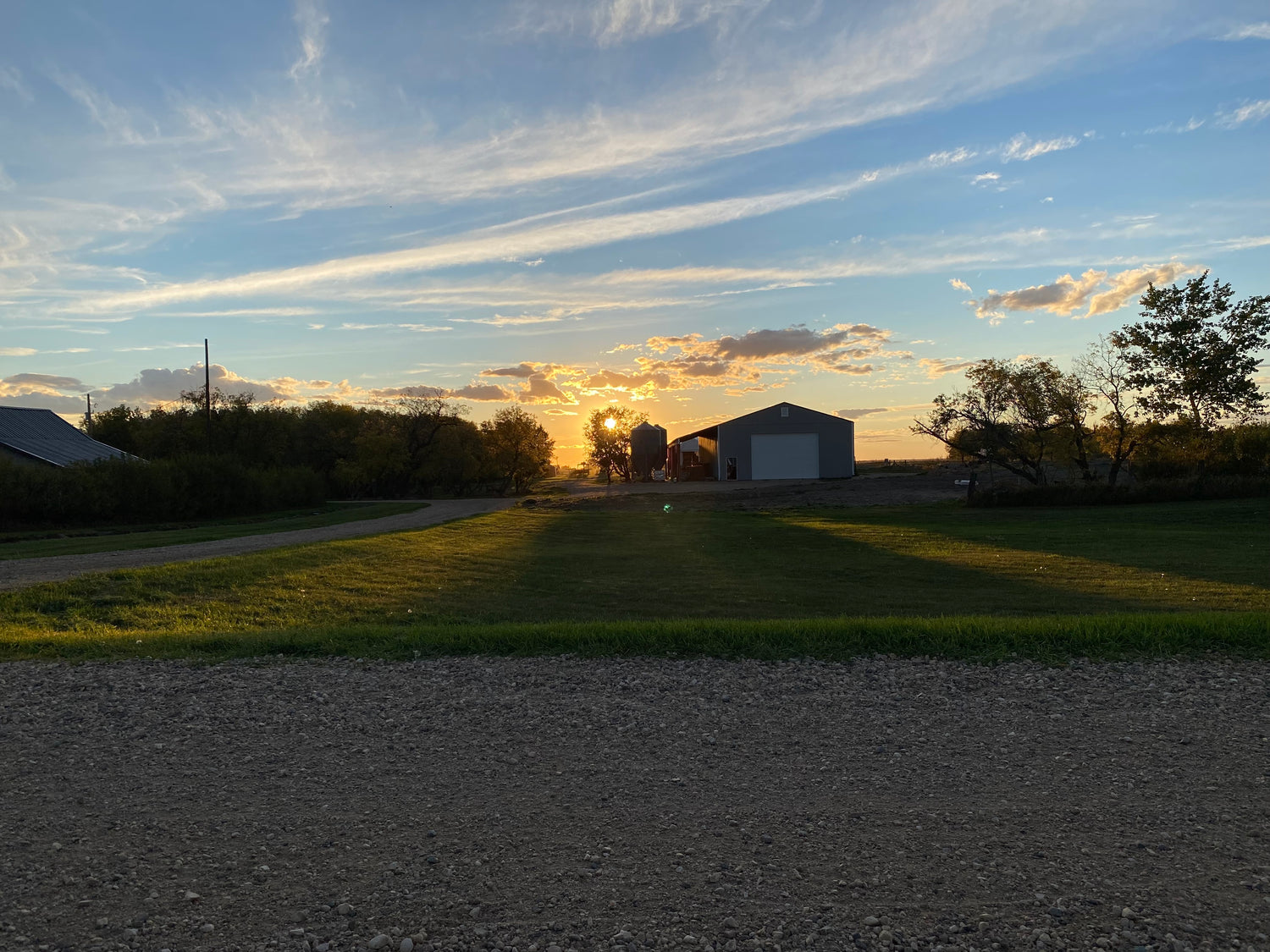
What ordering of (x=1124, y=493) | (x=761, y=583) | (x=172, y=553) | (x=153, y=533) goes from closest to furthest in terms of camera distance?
(x=761, y=583) → (x=172, y=553) → (x=153, y=533) → (x=1124, y=493)

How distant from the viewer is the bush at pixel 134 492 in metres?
29.8

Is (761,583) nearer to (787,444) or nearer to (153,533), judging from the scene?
(153,533)

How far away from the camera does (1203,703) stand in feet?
20.3

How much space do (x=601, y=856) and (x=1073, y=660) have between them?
5408mm

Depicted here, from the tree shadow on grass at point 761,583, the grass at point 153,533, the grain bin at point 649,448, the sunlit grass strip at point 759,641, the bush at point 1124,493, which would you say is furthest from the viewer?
the grain bin at point 649,448

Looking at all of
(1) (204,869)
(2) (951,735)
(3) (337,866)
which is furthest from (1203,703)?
(1) (204,869)

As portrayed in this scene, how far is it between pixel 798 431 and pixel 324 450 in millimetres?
36151

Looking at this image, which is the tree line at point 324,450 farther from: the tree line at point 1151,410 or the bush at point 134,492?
the tree line at point 1151,410

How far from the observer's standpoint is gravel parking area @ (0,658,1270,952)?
335 cm

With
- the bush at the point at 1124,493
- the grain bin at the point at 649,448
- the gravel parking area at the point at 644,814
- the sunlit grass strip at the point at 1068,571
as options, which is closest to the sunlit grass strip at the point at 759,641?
the gravel parking area at the point at 644,814

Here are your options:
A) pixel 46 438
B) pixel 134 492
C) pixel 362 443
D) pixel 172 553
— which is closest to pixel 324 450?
pixel 362 443

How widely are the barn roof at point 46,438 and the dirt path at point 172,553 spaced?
18.2 meters

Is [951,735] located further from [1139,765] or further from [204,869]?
[204,869]

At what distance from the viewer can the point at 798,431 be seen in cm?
6216
